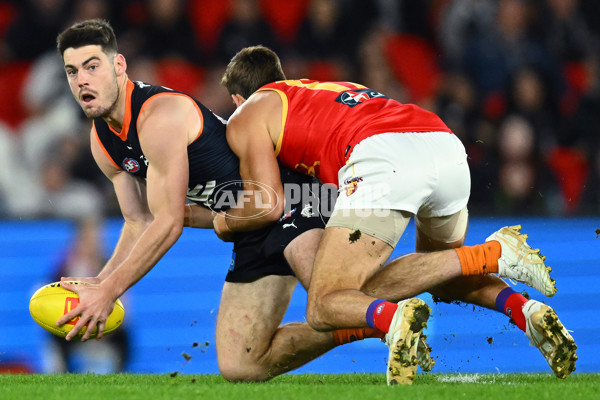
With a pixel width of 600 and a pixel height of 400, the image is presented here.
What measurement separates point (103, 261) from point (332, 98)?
243 cm

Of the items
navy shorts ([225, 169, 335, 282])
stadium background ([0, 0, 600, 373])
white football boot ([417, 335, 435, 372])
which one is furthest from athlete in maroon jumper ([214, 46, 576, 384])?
stadium background ([0, 0, 600, 373])

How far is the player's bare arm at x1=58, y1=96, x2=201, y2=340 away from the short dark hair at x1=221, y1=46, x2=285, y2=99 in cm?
77

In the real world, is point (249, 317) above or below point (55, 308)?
below

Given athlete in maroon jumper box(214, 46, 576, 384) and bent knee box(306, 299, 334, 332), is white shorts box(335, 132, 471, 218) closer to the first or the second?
athlete in maroon jumper box(214, 46, 576, 384)

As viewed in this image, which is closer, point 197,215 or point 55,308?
point 55,308

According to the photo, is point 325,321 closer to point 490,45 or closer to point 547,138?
point 547,138

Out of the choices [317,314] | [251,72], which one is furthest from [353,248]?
[251,72]

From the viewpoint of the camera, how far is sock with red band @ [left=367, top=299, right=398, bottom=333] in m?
3.66

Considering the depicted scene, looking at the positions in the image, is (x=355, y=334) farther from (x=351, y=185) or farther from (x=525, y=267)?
(x=525, y=267)

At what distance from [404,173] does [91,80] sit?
166cm

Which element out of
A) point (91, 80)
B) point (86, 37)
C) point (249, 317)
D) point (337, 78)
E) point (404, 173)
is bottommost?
point (249, 317)

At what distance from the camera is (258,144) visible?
14.3 feet

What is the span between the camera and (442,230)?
14.9ft

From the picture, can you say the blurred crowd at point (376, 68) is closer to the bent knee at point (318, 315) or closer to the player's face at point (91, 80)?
the player's face at point (91, 80)
